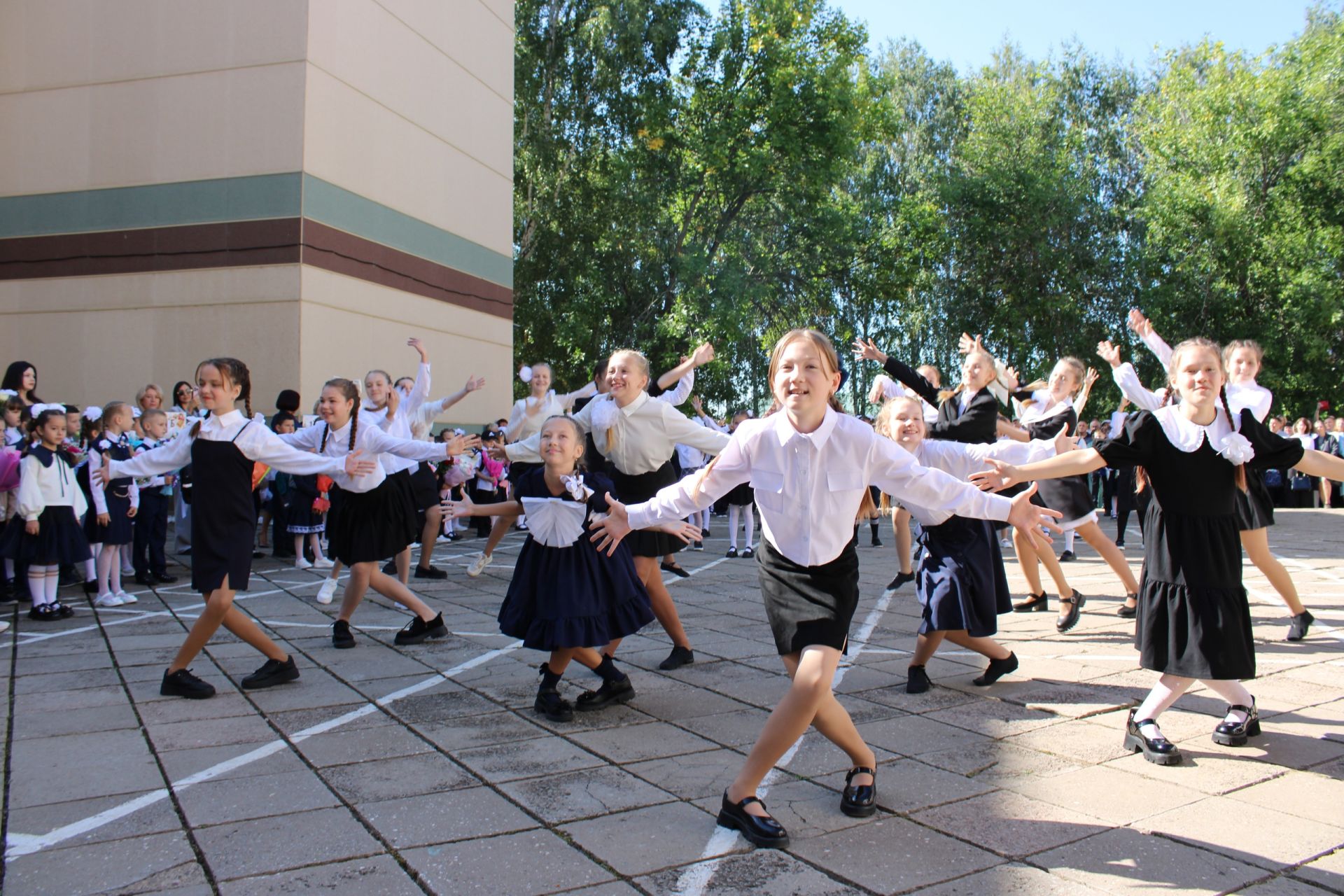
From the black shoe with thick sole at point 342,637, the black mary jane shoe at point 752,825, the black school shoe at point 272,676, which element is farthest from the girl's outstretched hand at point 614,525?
the black shoe with thick sole at point 342,637

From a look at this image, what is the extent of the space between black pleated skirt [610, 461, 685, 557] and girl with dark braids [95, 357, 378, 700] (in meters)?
1.60

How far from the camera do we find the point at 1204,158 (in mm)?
27578

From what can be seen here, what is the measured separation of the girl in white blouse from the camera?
10.9 feet

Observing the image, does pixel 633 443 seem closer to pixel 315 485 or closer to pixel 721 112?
pixel 315 485

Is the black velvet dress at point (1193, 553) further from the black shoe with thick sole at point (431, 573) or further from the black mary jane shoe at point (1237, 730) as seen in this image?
the black shoe with thick sole at point (431, 573)

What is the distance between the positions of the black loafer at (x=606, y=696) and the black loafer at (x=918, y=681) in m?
1.50

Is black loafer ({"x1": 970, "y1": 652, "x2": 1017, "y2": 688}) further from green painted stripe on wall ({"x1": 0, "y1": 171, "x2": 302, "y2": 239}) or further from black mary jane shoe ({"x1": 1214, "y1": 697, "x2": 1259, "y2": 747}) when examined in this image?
green painted stripe on wall ({"x1": 0, "y1": 171, "x2": 302, "y2": 239})

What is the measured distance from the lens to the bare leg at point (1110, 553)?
6.84m

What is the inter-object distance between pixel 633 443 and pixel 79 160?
12.5 metres

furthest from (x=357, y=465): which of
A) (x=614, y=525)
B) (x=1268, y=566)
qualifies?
(x=1268, y=566)

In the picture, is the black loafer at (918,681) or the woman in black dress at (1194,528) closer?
the woman in black dress at (1194,528)

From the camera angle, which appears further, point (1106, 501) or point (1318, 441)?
point (1318, 441)

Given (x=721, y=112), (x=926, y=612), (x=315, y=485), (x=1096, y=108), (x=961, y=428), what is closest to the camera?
(x=926, y=612)

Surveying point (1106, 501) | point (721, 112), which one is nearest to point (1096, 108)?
point (721, 112)
